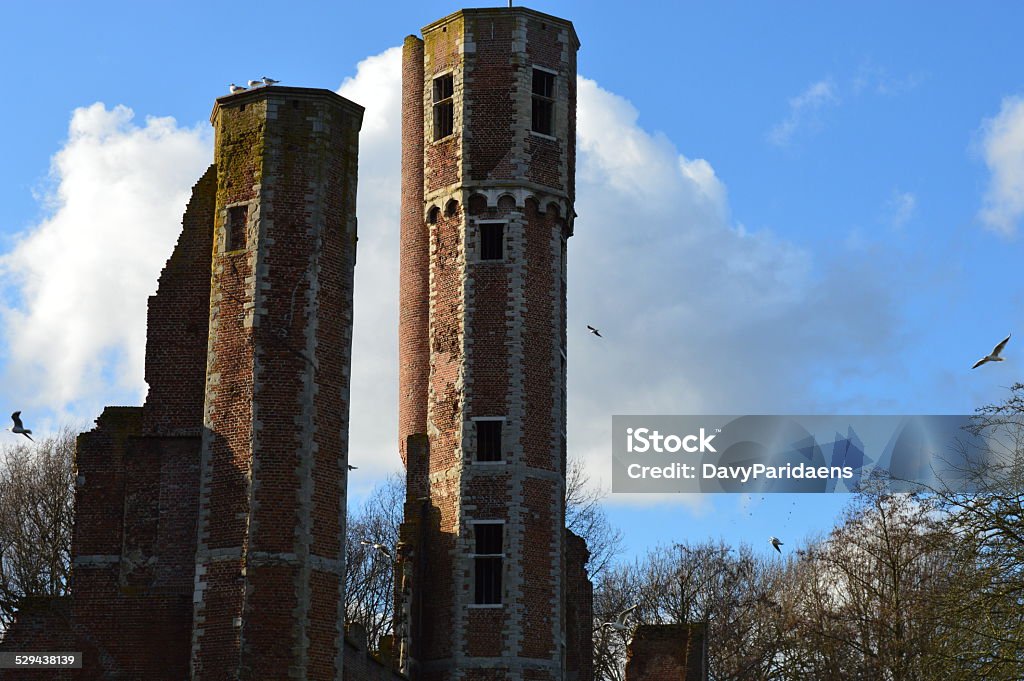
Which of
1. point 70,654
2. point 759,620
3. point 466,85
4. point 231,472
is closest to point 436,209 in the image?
point 466,85

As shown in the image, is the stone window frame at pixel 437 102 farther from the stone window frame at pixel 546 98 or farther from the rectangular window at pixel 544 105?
the rectangular window at pixel 544 105

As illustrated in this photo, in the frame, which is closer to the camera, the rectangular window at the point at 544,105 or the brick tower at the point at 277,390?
the brick tower at the point at 277,390

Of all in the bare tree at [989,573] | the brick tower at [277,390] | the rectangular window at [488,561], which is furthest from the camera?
the rectangular window at [488,561]

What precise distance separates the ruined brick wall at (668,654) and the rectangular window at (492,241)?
10.8m

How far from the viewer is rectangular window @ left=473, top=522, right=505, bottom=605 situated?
42719 mm

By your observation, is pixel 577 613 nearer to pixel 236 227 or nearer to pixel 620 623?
pixel 620 623

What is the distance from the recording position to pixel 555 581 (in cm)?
4316

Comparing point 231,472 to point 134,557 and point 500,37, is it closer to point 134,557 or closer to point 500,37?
point 134,557

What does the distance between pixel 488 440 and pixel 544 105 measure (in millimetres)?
9251

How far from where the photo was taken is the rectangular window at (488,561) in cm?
4272

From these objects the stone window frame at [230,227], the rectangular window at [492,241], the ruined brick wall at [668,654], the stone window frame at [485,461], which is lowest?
the ruined brick wall at [668,654]

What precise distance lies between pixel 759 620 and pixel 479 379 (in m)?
21.0

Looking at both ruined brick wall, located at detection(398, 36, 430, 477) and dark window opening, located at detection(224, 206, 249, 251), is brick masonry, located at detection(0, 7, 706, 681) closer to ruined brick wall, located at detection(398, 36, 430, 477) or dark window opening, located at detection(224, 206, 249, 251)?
dark window opening, located at detection(224, 206, 249, 251)

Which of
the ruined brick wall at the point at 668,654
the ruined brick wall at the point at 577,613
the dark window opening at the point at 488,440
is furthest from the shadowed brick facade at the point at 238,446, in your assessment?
the ruined brick wall at the point at 668,654
